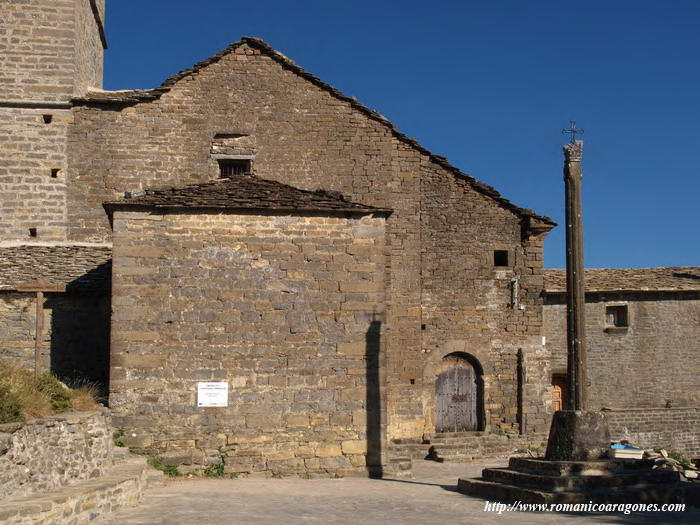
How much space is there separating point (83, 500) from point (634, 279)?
1909cm

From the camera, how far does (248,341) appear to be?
12.8 metres

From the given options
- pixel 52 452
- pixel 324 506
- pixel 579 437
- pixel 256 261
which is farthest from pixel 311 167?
pixel 52 452

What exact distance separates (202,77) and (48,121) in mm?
3395

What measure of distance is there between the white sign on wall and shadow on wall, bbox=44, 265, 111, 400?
290 centimetres

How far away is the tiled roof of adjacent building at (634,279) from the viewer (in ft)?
76.2

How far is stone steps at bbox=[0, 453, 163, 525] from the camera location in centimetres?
752

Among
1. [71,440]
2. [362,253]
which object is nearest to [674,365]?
[362,253]

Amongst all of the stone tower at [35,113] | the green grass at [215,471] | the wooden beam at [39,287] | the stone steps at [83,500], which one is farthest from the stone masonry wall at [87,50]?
the stone steps at [83,500]

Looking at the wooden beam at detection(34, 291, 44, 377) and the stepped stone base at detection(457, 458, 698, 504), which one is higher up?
the wooden beam at detection(34, 291, 44, 377)

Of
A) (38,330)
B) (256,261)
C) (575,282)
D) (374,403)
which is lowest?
(374,403)

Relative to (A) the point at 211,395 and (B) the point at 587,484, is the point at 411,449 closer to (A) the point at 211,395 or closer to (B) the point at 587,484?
(A) the point at 211,395

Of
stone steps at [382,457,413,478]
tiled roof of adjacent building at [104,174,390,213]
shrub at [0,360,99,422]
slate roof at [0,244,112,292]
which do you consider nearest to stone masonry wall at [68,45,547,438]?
slate roof at [0,244,112,292]

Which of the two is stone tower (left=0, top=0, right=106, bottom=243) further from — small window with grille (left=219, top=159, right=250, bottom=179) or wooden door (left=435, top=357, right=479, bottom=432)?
wooden door (left=435, top=357, right=479, bottom=432)

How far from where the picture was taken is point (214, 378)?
12.7 metres
